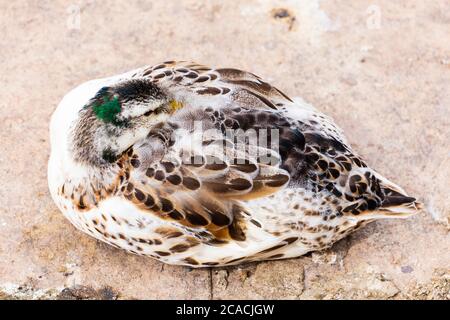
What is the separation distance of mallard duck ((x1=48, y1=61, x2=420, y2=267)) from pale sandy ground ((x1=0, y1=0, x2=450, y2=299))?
0.87ft

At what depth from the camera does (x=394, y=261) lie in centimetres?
482

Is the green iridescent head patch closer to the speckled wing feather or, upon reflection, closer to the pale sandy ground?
the speckled wing feather

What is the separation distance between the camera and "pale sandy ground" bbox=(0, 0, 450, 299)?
4.73 m

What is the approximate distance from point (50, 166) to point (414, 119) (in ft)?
9.24

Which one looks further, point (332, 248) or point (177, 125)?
point (332, 248)

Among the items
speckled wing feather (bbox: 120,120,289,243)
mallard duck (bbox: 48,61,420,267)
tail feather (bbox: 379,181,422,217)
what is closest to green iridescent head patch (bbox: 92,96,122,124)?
mallard duck (bbox: 48,61,420,267)

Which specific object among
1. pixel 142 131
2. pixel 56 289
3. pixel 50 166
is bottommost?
pixel 56 289

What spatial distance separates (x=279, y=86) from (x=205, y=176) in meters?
1.88

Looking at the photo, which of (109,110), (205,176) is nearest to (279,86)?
(205,176)

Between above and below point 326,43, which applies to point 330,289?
below

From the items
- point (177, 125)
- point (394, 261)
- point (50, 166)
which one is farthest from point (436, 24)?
point (50, 166)

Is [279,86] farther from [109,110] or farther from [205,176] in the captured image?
[109,110]

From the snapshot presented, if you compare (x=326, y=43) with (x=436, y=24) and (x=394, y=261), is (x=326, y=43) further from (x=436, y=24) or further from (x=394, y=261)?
(x=394, y=261)

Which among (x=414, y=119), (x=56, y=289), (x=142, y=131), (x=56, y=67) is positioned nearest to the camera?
(x=142, y=131)
